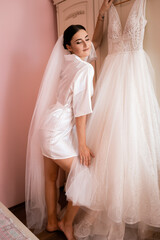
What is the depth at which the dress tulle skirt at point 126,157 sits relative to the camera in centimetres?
135

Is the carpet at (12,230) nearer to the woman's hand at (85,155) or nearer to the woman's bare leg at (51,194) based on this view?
the woman's bare leg at (51,194)

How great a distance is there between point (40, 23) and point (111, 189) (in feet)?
5.92

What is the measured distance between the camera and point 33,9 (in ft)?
7.00

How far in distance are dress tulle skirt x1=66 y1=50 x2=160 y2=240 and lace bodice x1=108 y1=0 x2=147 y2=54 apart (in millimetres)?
81

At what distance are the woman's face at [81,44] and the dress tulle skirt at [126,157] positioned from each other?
0.96 ft

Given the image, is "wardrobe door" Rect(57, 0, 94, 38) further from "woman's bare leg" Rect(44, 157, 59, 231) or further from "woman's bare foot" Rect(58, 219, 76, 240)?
"woman's bare foot" Rect(58, 219, 76, 240)

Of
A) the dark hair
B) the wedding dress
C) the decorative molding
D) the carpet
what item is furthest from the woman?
the carpet

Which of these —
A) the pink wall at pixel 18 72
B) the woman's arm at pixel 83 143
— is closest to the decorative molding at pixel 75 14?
the pink wall at pixel 18 72

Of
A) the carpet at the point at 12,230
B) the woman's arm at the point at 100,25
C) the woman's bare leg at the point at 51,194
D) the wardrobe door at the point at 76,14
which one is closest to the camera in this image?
the carpet at the point at 12,230

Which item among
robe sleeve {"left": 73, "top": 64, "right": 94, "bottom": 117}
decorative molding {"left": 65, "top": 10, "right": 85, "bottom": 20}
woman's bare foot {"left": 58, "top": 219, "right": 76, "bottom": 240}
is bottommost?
woman's bare foot {"left": 58, "top": 219, "right": 76, "bottom": 240}

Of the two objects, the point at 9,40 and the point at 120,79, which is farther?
the point at 9,40

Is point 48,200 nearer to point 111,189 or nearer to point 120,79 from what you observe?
point 111,189

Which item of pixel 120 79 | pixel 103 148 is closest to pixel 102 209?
pixel 103 148

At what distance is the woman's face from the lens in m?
1.50
